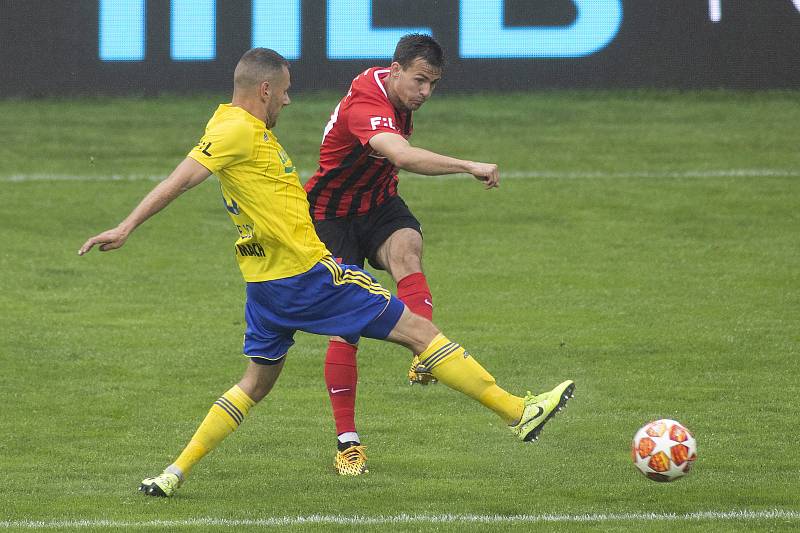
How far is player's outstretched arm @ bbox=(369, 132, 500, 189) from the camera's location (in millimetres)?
6418

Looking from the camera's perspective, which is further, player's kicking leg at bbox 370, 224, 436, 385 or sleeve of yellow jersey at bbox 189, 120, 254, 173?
player's kicking leg at bbox 370, 224, 436, 385

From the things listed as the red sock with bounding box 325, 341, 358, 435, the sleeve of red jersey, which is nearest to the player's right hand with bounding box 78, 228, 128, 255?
the sleeve of red jersey

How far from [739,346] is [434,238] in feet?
16.7

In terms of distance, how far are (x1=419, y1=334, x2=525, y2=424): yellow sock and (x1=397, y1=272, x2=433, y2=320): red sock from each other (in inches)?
42.4

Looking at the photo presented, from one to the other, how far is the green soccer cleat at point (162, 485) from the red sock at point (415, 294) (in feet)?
5.59

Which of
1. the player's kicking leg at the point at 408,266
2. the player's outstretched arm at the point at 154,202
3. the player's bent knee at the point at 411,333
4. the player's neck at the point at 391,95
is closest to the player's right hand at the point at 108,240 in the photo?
the player's outstretched arm at the point at 154,202

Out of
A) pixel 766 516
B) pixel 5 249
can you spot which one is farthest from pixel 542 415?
pixel 5 249

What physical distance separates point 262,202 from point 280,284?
388mm

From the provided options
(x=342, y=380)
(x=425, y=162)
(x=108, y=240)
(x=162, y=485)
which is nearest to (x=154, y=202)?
(x=108, y=240)

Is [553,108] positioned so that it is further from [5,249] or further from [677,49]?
[5,249]

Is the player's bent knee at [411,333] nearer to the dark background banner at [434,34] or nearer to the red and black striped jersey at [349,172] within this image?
the red and black striped jersey at [349,172]

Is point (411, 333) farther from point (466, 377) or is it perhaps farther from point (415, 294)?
point (415, 294)

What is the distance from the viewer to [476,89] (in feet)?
67.1

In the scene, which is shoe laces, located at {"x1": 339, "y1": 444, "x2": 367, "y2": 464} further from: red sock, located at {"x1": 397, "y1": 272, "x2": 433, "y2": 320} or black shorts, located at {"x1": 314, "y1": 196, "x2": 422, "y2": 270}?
black shorts, located at {"x1": 314, "y1": 196, "x2": 422, "y2": 270}
